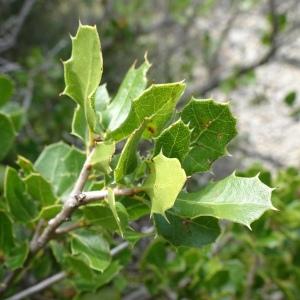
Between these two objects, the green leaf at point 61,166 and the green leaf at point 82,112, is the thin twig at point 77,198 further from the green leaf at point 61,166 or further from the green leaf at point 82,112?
the green leaf at point 61,166

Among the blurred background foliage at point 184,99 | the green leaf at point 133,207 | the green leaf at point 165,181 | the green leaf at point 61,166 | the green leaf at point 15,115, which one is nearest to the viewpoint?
the green leaf at point 165,181

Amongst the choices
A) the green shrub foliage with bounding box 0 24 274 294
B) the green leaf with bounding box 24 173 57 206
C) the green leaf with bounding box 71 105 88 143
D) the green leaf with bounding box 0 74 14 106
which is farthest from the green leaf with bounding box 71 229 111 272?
the green leaf with bounding box 0 74 14 106

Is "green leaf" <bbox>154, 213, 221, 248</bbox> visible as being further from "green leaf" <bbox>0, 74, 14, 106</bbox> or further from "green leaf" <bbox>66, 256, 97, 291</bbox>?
"green leaf" <bbox>0, 74, 14, 106</bbox>

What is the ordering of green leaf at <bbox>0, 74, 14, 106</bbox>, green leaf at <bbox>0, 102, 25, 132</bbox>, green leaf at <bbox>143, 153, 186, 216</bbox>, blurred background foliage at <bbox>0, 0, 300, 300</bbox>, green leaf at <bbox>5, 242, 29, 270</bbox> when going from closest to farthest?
1. green leaf at <bbox>143, 153, 186, 216</bbox>
2. green leaf at <bbox>5, 242, 29, 270</bbox>
3. green leaf at <bbox>0, 74, 14, 106</bbox>
4. green leaf at <bbox>0, 102, 25, 132</bbox>
5. blurred background foliage at <bbox>0, 0, 300, 300</bbox>

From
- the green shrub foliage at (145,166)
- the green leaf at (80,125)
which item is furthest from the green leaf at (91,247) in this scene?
the green leaf at (80,125)

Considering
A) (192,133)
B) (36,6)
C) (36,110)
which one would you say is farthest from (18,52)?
(192,133)

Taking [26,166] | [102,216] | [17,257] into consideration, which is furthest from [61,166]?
[102,216]
